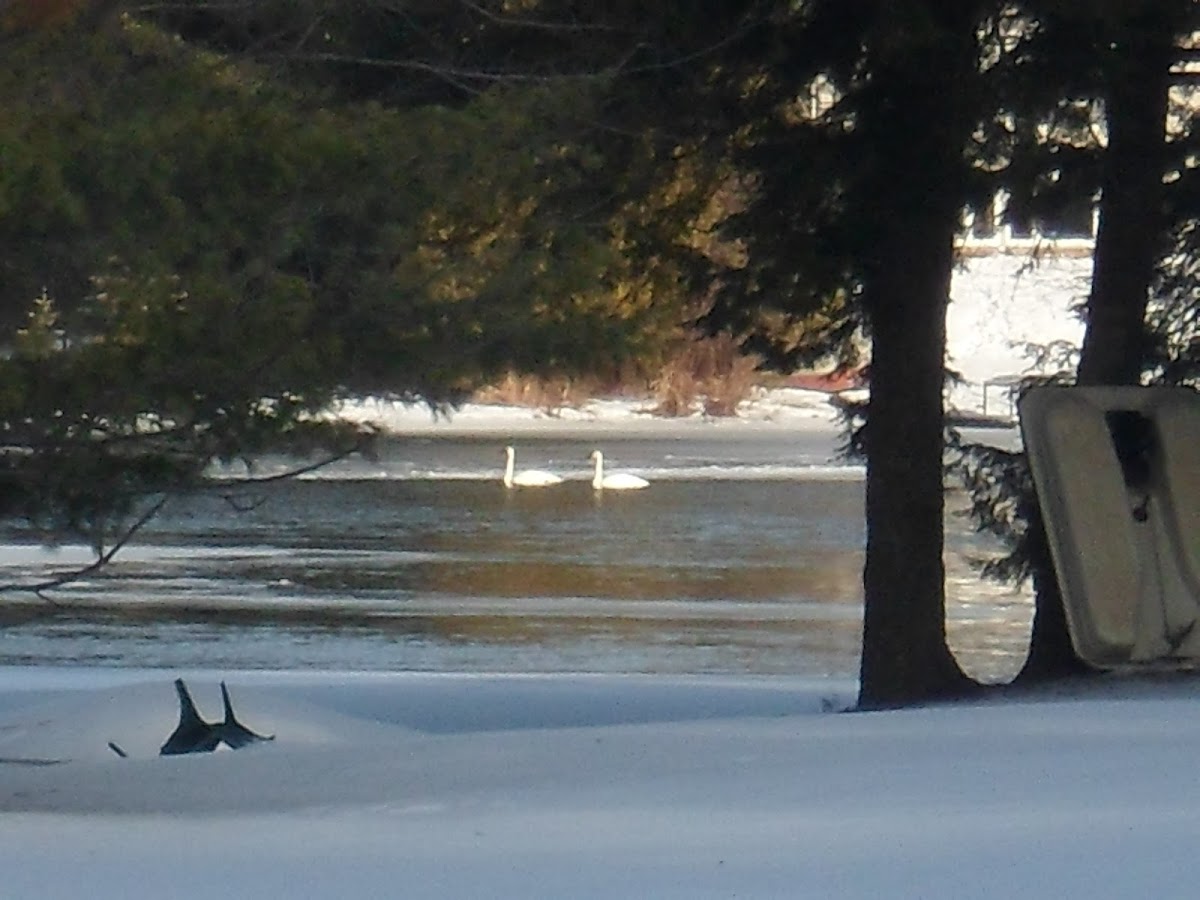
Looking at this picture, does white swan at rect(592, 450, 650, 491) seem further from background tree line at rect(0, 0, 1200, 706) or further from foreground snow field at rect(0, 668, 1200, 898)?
foreground snow field at rect(0, 668, 1200, 898)

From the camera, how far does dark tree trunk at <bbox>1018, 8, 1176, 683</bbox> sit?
10852mm

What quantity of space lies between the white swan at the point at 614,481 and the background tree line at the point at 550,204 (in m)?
19.2

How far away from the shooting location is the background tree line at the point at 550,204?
759 cm

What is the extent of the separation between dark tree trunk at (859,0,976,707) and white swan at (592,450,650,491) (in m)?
20.2

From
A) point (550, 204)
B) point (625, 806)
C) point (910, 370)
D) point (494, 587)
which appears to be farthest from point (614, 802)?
point (494, 587)

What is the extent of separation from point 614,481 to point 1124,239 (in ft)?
69.5

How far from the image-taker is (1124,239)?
11.5m

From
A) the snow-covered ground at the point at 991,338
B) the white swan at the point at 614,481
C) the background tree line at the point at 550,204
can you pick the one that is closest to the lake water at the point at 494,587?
the white swan at the point at 614,481

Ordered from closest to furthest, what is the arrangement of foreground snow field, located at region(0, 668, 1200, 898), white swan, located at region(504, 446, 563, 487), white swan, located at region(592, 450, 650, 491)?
A: foreground snow field, located at region(0, 668, 1200, 898), white swan, located at region(592, 450, 650, 491), white swan, located at region(504, 446, 563, 487)

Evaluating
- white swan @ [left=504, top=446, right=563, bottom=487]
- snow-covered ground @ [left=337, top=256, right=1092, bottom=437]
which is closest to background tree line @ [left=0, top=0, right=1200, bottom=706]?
snow-covered ground @ [left=337, top=256, right=1092, bottom=437]

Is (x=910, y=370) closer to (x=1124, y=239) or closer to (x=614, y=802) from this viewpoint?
(x=1124, y=239)

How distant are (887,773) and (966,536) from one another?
58.1 ft

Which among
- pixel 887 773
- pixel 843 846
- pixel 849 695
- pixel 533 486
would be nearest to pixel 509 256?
pixel 887 773

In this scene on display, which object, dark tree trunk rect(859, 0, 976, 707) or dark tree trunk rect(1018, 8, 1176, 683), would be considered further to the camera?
dark tree trunk rect(1018, 8, 1176, 683)
